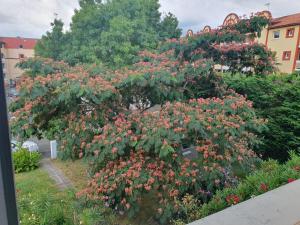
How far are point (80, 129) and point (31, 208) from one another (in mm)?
1121

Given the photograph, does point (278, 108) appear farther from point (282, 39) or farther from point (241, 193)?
point (241, 193)

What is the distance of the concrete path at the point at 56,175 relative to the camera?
409 cm

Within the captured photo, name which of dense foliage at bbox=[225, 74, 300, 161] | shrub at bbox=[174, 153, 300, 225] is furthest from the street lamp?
dense foliage at bbox=[225, 74, 300, 161]

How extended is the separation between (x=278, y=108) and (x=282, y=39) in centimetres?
123

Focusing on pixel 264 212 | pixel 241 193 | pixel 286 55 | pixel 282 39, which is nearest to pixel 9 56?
pixel 264 212

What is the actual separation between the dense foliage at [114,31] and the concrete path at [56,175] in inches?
94.9

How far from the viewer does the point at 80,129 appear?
9.00ft

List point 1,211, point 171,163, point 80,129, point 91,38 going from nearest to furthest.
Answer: point 1,211 → point 171,163 → point 80,129 → point 91,38

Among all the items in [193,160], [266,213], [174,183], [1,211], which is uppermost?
[1,211]

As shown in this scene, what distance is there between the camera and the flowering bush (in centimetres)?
238

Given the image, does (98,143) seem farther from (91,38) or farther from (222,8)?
(91,38)

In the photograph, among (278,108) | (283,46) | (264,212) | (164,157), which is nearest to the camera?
(264,212)

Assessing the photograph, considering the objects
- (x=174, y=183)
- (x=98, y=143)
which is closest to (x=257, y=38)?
(x=174, y=183)

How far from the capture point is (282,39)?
3.46 m
